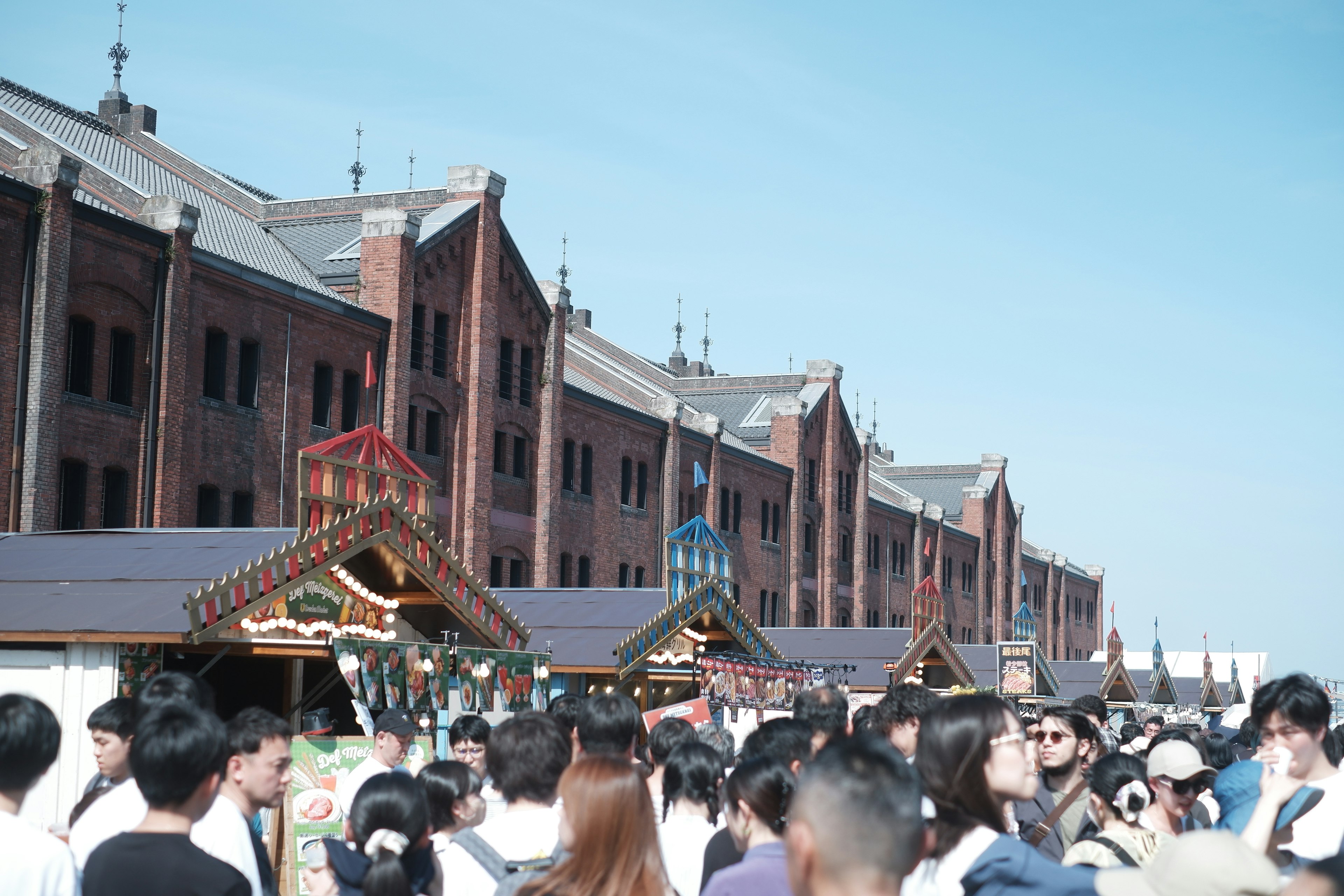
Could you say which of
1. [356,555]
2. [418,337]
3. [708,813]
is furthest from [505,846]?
[418,337]

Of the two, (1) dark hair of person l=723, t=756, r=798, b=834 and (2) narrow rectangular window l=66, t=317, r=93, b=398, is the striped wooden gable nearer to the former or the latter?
(2) narrow rectangular window l=66, t=317, r=93, b=398

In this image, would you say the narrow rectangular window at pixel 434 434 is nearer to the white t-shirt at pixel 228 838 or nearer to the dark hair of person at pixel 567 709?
the dark hair of person at pixel 567 709

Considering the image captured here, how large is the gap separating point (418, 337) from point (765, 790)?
83.5 ft

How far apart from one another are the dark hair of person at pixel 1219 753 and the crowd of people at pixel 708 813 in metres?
2.17

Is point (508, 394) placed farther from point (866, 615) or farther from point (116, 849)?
point (116, 849)

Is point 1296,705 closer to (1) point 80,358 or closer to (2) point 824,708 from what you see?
(2) point 824,708

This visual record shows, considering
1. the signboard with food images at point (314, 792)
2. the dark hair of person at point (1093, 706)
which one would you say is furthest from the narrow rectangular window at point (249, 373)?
the dark hair of person at point (1093, 706)

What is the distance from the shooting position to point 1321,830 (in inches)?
203

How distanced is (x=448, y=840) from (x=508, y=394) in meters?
27.2

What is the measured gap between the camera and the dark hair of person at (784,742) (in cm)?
634

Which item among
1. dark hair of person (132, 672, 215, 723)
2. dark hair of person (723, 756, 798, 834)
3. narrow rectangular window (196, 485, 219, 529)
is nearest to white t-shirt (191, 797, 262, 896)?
dark hair of person (132, 672, 215, 723)

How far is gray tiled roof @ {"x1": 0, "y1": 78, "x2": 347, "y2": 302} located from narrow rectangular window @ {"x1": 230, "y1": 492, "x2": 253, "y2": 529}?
403 centimetres

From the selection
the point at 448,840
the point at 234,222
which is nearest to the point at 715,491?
the point at 234,222

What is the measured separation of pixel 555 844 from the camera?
5109 millimetres
